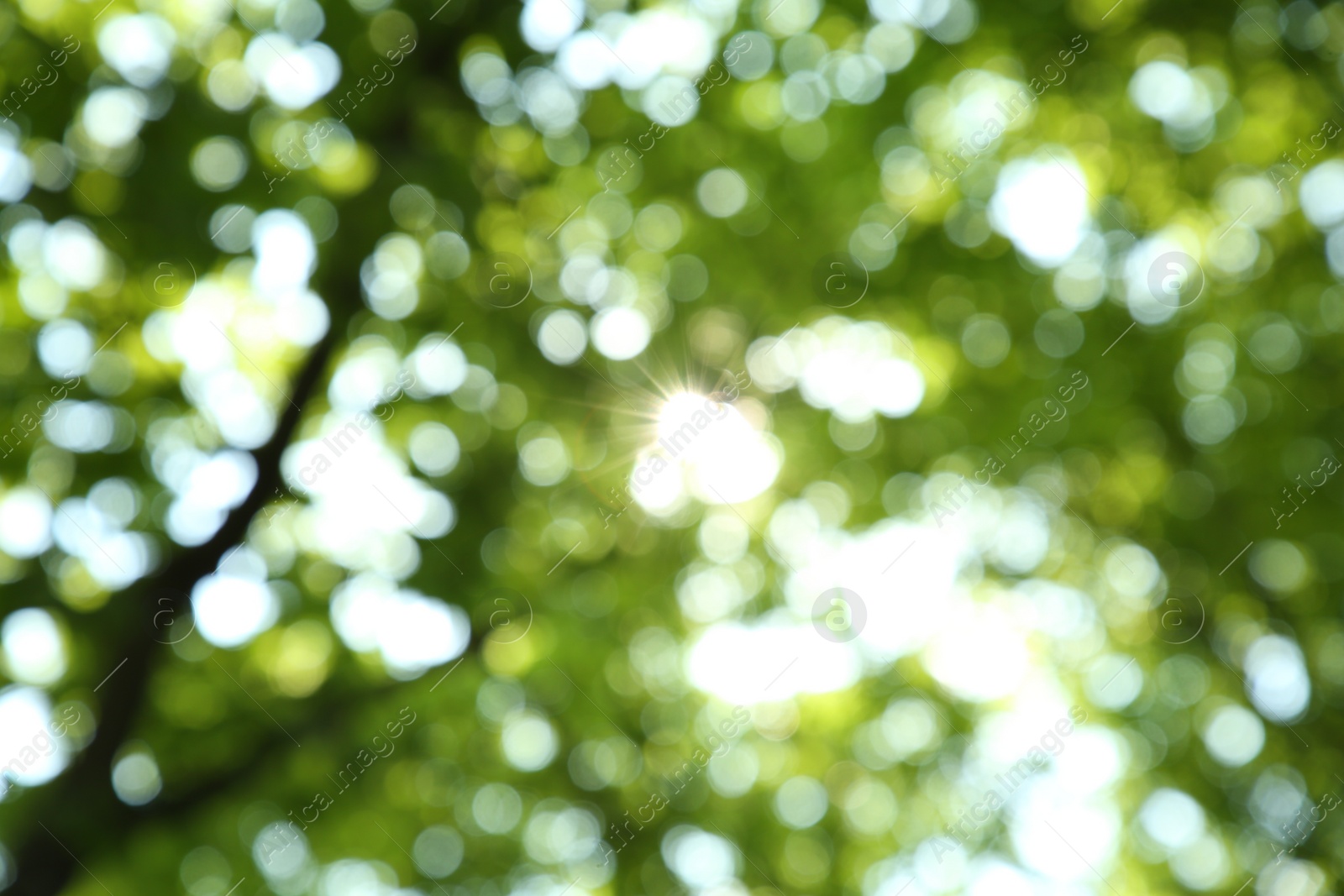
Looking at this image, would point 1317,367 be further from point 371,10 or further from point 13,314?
point 13,314

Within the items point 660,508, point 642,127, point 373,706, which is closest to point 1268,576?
point 660,508

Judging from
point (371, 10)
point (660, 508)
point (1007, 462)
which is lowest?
point (660, 508)

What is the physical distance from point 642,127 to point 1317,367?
3623 mm

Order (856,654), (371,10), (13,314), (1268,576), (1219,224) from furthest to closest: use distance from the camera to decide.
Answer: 1. (856,654)
2. (1268,576)
3. (1219,224)
4. (13,314)
5. (371,10)

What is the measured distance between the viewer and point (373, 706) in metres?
4.04

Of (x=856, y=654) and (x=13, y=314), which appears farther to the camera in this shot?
(x=856, y=654)

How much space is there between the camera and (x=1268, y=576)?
14.3 feet

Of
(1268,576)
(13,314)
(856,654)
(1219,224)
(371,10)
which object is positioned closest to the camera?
(371,10)

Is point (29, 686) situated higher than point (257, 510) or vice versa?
point (257, 510)

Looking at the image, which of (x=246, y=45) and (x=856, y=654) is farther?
(x=856, y=654)

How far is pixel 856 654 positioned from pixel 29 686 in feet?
14.1

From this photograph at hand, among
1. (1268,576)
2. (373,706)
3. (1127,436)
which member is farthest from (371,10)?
(1268,576)

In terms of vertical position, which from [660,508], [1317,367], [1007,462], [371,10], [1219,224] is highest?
[371,10]

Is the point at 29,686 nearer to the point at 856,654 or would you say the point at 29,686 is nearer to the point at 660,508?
the point at 660,508
